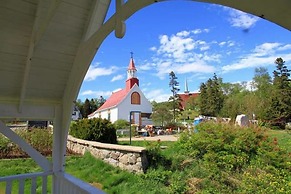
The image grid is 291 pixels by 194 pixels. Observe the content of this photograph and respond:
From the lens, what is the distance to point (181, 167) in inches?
173

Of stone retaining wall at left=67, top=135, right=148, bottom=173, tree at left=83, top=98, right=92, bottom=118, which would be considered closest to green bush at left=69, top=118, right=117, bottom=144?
stone retaining wall at left=67, top=135, right=148, bottom=173

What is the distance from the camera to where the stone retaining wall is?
15.1 ft

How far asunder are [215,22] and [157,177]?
7320 mm

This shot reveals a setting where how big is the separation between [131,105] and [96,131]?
15.2m

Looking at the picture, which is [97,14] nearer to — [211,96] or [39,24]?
[39,24]

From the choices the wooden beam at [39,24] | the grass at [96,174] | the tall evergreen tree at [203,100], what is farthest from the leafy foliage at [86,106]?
the wooden beam at [39,24]

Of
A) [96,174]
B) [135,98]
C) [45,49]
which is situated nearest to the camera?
[45,49]

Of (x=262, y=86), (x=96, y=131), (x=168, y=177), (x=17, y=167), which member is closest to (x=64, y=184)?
(x=168, y=177)

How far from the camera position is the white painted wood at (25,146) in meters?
2.03

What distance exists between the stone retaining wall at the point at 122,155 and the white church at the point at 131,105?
15.3m

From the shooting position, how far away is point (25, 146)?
210 cm

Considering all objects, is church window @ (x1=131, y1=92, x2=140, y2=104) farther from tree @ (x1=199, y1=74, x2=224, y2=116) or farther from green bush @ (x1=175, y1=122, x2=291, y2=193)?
green bush @ (x1=175, y1=122, x2=291, y2=193)

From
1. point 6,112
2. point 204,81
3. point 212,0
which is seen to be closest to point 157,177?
Result: point 6,112

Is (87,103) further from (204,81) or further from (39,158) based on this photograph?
(39,158)
